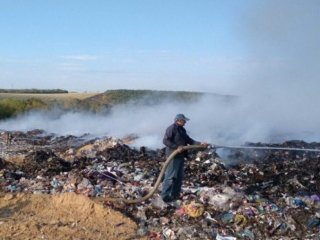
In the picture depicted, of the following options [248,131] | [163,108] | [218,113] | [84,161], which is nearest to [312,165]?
[84,161]

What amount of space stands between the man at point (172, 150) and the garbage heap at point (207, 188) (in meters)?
0.26

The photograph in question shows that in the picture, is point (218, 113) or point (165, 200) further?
point (218, 113)

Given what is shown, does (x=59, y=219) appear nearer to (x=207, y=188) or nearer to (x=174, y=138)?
(x=174, y=138)

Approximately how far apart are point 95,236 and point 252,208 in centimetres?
277

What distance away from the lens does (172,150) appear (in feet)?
28.0

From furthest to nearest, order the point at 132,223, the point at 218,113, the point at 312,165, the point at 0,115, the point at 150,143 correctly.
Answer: the point at 0,115 → the point at 218,113 → the point at 150,143 → the point at 312,165 → the point at 132,223

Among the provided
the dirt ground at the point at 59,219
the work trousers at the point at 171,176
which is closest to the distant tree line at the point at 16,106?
the dirt ground at the point at 59,219

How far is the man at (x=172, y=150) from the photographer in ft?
27.8

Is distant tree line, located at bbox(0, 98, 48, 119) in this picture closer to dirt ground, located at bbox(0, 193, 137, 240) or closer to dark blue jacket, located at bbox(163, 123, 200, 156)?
dirt ground, located at bbox(0, 193, 137, 240)

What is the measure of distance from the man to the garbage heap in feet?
0.86

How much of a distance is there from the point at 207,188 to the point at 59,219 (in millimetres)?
3121

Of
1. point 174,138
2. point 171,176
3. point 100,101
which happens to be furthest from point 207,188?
point 100,101

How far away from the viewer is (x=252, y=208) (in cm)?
817

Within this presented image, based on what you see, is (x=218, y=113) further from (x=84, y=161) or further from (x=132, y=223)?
(x=132, y=223)
